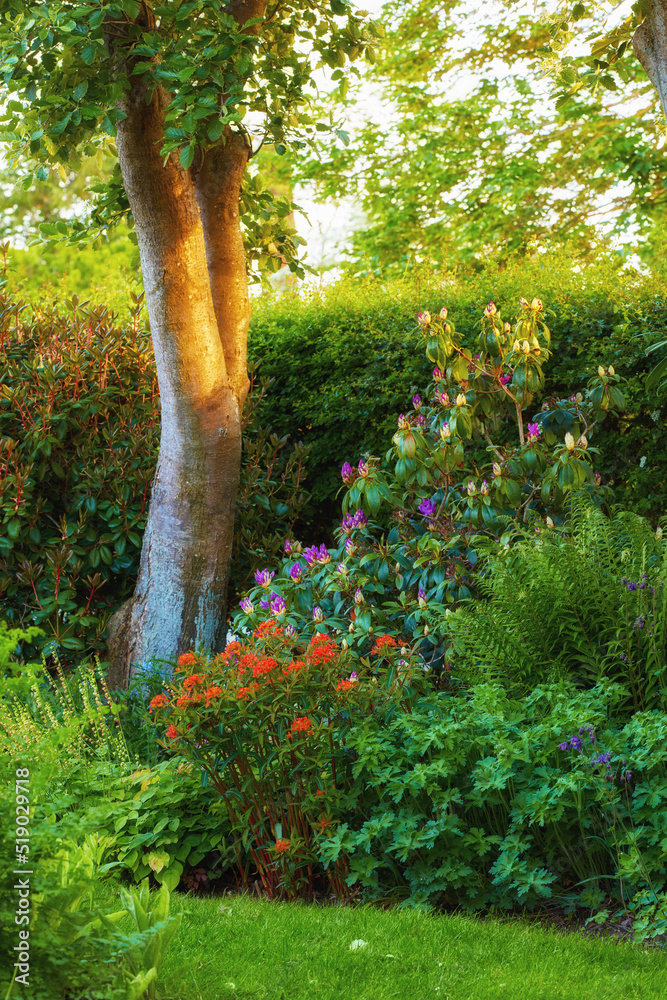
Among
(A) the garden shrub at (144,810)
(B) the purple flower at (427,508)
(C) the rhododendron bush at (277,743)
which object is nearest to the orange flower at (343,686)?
(C) the rhododendron bush at (277,743)

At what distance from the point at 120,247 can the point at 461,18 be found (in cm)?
792

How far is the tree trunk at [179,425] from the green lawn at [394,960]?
8.01ft

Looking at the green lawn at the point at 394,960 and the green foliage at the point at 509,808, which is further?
the green foliage at the point at 509,808

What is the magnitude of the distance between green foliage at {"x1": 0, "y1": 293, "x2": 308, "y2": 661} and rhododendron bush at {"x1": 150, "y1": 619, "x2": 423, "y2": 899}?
8.46 feet

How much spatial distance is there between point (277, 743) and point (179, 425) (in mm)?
2579

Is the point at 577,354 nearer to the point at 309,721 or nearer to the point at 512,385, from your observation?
the point at 512,385

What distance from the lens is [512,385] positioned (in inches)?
199

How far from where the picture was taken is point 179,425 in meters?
5.41

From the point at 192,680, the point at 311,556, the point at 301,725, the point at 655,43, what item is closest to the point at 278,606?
the point at 311,556

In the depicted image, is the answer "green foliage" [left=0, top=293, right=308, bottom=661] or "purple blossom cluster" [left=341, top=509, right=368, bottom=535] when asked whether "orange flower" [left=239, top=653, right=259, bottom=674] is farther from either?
"green foliage" [left=0, top=293, right=308, bottom=661]

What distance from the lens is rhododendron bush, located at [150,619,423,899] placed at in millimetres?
3238

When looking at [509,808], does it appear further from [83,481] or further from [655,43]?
[83,481]

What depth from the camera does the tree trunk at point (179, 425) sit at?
5219mm

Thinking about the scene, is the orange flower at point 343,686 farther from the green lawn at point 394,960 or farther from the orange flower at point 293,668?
the green lawn at point 394,960
